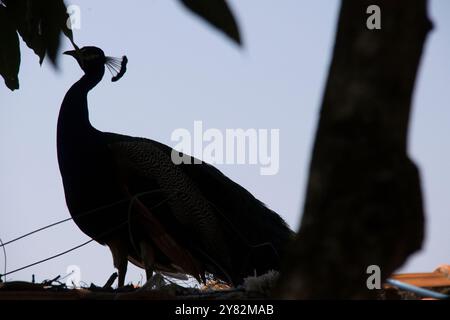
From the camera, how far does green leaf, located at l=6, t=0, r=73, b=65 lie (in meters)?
4.23

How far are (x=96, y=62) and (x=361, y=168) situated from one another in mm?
5302

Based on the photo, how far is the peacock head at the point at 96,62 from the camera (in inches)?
266

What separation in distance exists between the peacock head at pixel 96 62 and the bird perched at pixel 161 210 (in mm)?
574

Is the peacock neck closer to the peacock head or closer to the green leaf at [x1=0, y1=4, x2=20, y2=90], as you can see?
the peacock head

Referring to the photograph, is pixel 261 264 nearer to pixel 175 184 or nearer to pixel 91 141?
pixel 175 184

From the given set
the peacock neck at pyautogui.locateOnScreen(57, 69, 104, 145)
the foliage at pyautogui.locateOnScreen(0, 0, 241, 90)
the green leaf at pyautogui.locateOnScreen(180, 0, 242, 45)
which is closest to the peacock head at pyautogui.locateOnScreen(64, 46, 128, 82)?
the peacock neck at pyautogui.locateOnScreen(57, 69, 104, 145)

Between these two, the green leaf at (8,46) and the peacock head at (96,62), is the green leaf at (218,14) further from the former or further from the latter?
the peacock head at (96,62)

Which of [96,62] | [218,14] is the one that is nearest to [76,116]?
[96,62]

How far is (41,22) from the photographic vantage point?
169 inches

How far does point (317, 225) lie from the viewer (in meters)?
1.67

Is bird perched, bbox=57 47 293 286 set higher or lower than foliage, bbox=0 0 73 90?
lower

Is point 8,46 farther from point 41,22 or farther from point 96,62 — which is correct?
point 96,62

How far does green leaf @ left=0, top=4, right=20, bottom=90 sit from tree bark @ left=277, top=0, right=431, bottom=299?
2.81 meters
